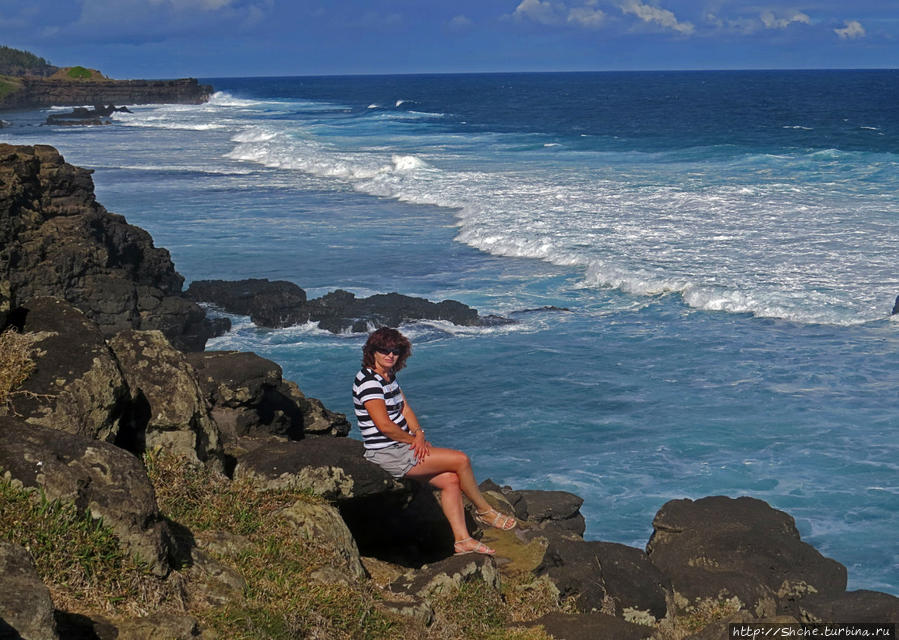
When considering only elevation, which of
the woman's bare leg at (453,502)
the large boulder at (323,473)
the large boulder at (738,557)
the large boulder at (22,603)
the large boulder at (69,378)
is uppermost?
the large boulder at (69,378)

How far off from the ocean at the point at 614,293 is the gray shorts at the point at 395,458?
12.9 ft

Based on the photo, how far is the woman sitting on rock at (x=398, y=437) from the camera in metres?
6.73

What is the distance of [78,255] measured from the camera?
16719 mm

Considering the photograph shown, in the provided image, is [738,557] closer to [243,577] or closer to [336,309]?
[243,577]

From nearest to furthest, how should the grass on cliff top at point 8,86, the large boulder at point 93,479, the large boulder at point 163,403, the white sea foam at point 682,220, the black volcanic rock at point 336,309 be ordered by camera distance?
the large boulder at point 93,479 < the large boulder at point 163,403 < the black volcanic rock at point 336,309 < the white sea foam at point 682,220 < the grass on cliff top at point 8,86

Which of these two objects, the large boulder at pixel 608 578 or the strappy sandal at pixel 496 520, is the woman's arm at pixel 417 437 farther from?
the large boulder at pixel 608 578

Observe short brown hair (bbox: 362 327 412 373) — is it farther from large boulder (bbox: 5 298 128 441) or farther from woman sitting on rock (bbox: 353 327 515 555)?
large boulder (bbox: 5 298 128 441)

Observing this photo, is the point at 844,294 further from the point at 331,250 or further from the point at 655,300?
the point at 331,250

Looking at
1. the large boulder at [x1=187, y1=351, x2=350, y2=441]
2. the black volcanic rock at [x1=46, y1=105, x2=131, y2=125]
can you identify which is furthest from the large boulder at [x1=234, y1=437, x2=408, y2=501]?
the black volcanic rock at [x1=46, y1=105, x2=131, y2=125]

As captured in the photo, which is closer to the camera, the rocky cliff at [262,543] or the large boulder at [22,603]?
the large boulder at [22,603]

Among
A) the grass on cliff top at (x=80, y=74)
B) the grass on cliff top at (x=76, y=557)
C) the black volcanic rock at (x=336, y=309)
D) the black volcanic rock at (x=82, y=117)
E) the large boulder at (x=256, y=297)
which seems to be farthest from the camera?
the grass on cliff top at (x=80, y=74)

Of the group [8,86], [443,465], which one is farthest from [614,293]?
[8,86]

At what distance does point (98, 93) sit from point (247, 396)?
115499 mm

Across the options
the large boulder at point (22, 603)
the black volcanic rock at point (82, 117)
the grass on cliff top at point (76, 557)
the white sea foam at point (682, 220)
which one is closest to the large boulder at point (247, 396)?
the grass on cliff top at point (76, 557)
